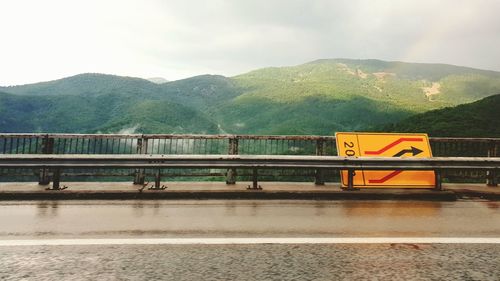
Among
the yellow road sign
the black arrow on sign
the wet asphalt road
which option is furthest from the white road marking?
the black arrow on sign

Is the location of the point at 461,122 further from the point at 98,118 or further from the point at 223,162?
the point at 98,118

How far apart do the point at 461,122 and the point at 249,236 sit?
96.5 meters

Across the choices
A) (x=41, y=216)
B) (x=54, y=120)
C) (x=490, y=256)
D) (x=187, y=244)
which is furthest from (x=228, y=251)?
(x=54, y=120)

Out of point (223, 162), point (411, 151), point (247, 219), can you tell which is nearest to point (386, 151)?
point (411, 151)

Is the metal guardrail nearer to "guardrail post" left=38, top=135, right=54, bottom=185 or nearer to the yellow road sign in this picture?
the yellow road sign

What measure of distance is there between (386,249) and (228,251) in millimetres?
1747

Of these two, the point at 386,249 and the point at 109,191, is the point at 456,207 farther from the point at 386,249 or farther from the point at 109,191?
the point at 109,191

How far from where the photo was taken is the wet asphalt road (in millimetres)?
3635

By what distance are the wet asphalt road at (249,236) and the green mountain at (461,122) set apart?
82927 mm

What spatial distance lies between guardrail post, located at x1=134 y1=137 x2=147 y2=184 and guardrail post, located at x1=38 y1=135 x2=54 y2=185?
1859mm

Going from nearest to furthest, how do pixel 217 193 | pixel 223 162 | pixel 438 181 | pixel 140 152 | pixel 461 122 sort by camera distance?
pixel 217 193 → pixel 223 162 → pixel 438 181 → pixel 140 152 → pixel 461 122

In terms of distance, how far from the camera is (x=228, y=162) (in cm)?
844

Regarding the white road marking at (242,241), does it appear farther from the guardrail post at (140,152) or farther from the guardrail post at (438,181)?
the guardrail post at (140,152)

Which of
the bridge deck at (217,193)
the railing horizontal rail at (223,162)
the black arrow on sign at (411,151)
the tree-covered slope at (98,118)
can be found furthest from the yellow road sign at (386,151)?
the tree-covered slope at (98,118)
